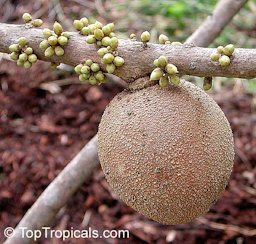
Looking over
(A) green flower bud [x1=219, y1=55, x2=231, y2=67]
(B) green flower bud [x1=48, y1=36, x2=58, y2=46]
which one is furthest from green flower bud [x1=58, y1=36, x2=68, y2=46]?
(A) green flower bud [x1=219, y1=55, x2=231, y2=67]

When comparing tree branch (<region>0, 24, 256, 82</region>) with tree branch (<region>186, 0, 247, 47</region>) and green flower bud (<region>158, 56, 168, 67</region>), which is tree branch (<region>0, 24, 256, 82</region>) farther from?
tree branch (<region>186, 0, 247, 47</region>)

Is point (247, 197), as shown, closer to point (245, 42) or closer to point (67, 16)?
point (245, 42)

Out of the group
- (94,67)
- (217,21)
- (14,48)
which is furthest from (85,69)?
(217,21)

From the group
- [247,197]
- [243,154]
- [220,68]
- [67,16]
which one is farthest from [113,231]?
[67,16]

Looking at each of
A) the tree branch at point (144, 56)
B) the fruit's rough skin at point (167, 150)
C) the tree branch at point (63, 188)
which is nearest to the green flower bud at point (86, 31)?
the tree branch at point (144, 56)

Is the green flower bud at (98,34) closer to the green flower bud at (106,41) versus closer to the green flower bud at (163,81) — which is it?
the green flower bud at (106,41)
